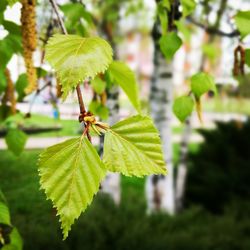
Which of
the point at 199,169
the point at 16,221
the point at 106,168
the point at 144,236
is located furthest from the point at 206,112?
the point at 106,168

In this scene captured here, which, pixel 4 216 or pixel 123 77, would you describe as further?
pixel 4 216

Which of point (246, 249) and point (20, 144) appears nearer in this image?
point (20, 144)

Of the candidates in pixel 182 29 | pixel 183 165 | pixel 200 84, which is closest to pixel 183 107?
pixel 200 84

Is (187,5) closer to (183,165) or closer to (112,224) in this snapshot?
(112,224)

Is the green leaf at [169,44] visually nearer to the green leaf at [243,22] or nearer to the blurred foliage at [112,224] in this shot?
the green leaf at [243,22]

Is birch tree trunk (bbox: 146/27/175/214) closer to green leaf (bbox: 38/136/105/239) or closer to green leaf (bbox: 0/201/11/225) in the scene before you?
green leaf (bbox: 0/201/11/225)

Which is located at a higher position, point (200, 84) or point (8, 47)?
point (8, 47)

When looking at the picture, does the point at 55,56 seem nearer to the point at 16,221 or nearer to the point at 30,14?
the point at 30,14
